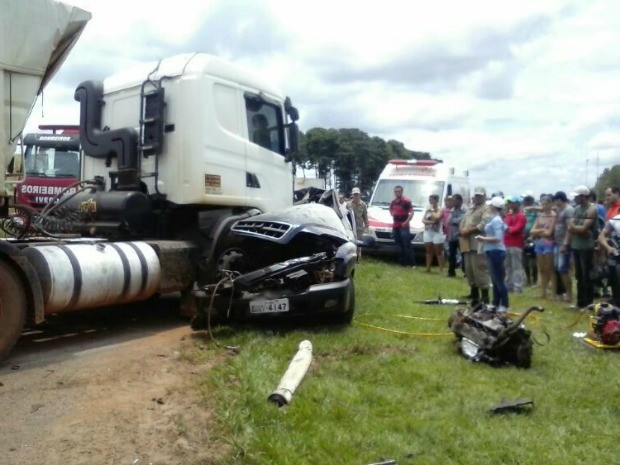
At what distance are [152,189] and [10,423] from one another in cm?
401

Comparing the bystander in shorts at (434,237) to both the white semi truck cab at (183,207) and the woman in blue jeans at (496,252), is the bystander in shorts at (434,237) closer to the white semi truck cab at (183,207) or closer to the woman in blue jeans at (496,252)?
the woman in blue jeans at (496,252)

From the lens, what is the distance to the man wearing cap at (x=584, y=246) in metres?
9.45

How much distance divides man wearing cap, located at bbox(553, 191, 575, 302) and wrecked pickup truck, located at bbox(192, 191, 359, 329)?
13.7ft

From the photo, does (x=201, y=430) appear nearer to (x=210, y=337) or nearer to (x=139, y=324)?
(x=210, y=337)

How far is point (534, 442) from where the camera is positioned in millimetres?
4270

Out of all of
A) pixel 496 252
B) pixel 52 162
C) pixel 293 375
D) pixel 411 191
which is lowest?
pixel 293 375

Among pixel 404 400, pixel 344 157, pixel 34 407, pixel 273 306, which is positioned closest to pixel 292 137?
pixel 273 306

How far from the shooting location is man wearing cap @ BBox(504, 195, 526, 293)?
1115cm

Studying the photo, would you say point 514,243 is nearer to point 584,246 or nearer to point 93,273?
point 584,246

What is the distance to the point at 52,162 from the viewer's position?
54.6 ft

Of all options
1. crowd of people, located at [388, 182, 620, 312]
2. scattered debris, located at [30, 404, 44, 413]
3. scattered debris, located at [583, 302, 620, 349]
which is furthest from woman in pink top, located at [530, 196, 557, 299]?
scattered debris, located at [30, 404, 44, 413]

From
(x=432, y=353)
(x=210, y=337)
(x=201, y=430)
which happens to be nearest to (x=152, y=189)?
(x=210, y=337)

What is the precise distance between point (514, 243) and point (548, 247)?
0.58 m

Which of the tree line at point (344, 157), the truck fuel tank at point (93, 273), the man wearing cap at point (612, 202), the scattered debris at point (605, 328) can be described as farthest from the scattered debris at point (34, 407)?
the tree line at point (344, 157)
